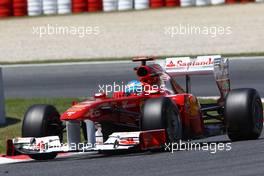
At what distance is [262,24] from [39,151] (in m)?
16.9

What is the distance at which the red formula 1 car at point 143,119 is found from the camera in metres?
10.4

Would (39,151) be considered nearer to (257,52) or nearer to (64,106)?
(64,106)

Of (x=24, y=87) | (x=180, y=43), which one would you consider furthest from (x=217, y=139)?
(x=180, y=43)

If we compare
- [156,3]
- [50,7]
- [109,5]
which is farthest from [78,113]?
[50,7]

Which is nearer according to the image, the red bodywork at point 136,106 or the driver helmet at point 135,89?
the red bodywork at point 136,106

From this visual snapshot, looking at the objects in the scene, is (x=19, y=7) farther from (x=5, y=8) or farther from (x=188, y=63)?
(x=188, y=63)

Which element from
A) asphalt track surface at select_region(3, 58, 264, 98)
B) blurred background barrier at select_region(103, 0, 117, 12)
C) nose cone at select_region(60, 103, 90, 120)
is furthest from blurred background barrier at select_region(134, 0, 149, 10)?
nose cone at select_region(60, 103, 90, 120)

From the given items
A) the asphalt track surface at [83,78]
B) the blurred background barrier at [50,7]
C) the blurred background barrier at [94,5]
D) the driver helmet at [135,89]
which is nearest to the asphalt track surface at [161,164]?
the driver helmet at [135,89]

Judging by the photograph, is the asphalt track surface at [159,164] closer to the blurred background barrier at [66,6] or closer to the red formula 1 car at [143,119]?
the red formula 1 car at [143,119]

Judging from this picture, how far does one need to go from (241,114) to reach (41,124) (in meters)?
2.36

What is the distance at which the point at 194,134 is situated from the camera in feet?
37.6

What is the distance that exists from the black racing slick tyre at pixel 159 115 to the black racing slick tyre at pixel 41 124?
1121mm

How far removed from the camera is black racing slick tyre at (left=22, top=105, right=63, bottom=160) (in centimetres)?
1081

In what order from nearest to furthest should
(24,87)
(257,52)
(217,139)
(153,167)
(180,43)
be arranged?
1. (153,167)
2. (217,139)
3. (24,87)
4. (257,52)
5. (180,43)
